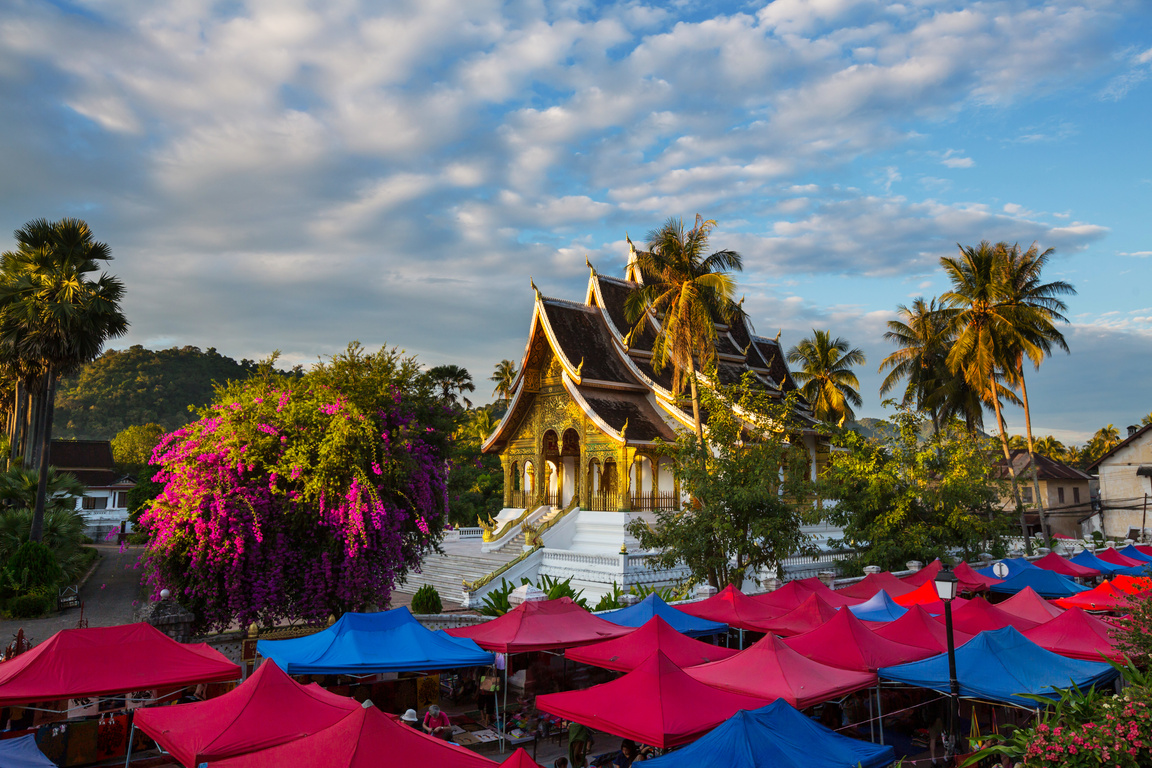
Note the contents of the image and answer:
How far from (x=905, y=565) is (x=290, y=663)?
1842 centimetres

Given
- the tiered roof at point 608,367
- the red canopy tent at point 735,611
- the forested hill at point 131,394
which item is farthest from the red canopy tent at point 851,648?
the forested hill at point 131,394

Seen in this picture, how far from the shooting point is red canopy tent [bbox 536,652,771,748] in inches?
308

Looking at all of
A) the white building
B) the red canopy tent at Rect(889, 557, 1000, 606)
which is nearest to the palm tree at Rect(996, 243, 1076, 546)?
the red canopy tent at Rect(889, 557, 1000, 606)

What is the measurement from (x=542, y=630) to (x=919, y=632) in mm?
5720

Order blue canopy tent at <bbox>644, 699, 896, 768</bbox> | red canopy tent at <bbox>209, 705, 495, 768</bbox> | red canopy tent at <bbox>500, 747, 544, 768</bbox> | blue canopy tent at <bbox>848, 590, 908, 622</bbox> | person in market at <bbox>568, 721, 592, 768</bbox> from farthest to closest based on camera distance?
blue canopy tent at <bbox>848, 590, 908, 622</bbox>, person in market at <bbox>568, 721, 592, 768</bbox>, blue canopy tent at <bbox>644, 699, 896, 768</bbox>, red canopy tent at <bbox>209, 705, 495, 768</bbox>, red canopy tent at <bbox>500, 747, 544, 768</bbox>

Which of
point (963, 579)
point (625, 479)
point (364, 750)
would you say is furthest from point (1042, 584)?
point (364, 750)

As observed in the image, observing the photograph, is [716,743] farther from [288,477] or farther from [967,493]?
[967,493]

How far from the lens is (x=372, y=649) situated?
10.4m

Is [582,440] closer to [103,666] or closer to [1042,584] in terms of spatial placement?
[1042,584]

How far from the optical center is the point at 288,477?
42.7 ft

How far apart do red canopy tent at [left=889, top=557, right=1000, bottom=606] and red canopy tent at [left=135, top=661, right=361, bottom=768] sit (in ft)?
43.5

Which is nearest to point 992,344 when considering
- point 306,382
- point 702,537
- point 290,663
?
point 702,537

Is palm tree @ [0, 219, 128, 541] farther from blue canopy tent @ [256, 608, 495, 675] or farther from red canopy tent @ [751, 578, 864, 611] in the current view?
red canopy tent @ [751, 578, 864, 611]

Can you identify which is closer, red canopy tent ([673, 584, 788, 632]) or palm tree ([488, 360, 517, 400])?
red canopy tent ([673, 584, 788, 632])
